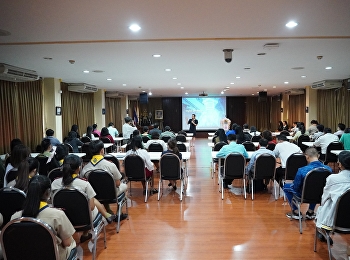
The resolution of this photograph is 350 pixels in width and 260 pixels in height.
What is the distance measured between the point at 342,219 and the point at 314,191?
2.82 feet

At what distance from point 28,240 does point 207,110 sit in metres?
19.2

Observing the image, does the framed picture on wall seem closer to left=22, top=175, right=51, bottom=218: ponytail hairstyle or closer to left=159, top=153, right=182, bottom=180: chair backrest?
left=159, top=153, right=182, bottom=180: chair backrest

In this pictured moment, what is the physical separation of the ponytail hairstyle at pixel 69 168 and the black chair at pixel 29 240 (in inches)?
38.7

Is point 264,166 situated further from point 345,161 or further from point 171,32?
point 171,32

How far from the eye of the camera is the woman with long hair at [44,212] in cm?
225

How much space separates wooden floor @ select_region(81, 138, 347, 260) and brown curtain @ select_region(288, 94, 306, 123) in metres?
11.2

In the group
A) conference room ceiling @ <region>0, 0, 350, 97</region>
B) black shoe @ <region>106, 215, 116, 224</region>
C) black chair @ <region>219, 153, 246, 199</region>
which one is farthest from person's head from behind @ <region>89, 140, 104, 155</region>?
black chair @ <region>219, 153, 246, 199</region>

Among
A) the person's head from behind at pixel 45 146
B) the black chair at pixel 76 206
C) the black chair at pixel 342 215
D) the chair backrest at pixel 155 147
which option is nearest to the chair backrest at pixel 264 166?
the black chair at pixel 342 215

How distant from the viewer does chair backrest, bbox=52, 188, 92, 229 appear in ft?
10.00

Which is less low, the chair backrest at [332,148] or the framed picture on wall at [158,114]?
the framed picture on wall at [158,114]

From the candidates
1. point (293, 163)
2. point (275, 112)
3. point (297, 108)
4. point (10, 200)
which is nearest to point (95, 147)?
point (10, 200)

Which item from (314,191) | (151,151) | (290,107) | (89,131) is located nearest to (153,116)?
(290,107)

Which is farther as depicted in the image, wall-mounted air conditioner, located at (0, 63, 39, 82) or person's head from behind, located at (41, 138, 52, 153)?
wall-mounted air conditioner, located at (0, 63, 39, 82)

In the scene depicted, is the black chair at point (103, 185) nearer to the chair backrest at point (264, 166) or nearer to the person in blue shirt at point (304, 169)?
the person in blue shirt at point (304, 169)
